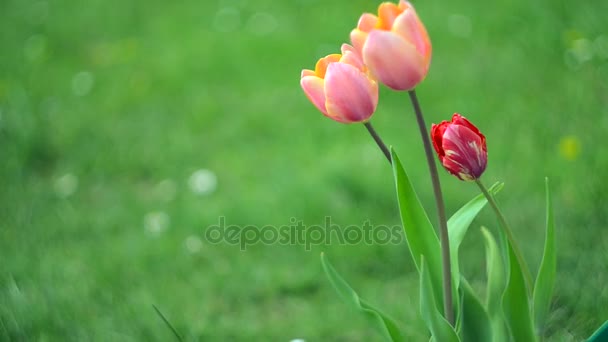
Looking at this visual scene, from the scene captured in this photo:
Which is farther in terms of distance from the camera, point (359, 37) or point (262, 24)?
point (262, 24)

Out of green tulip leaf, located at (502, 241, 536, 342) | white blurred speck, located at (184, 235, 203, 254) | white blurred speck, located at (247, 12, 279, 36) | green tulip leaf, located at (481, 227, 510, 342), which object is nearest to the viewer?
green tulip leaf, located at (502, 241, 536, 342)

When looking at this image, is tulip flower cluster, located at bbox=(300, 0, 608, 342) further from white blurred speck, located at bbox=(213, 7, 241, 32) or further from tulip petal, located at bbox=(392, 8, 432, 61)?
white blurred speck, located at bbox=(213, 7, 241, 32)

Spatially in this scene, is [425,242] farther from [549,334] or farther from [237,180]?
[237,180]

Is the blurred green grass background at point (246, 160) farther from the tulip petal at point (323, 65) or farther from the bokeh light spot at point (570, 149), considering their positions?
the tulip petal at point (323, 65)

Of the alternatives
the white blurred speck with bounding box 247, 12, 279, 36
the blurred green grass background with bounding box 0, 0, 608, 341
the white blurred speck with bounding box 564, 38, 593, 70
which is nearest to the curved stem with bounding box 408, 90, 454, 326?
the blurred green grass background with bounding box 0, 0, 608, 341

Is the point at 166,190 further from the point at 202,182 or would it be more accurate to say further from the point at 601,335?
the point at 601,335

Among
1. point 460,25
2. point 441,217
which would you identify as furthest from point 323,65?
point 460,25

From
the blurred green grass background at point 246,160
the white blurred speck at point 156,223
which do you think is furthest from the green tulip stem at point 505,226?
the white blurred speck at point 156,223
